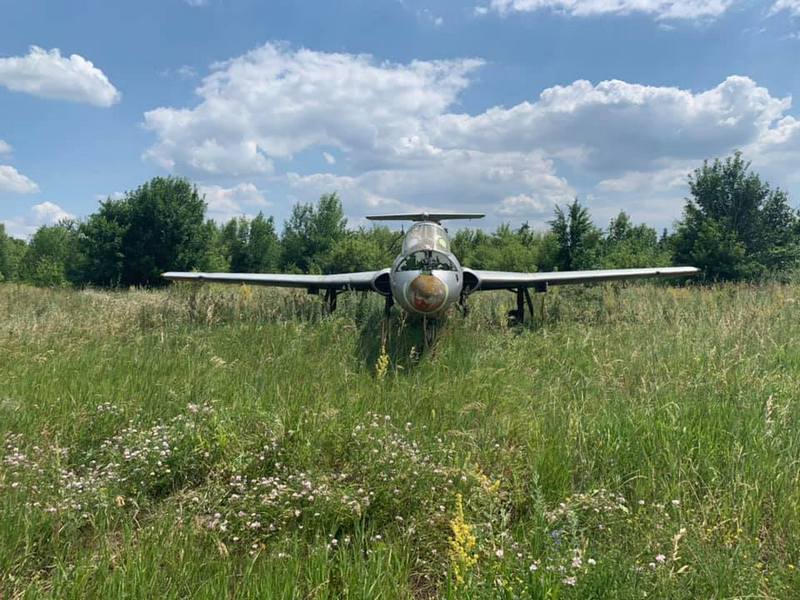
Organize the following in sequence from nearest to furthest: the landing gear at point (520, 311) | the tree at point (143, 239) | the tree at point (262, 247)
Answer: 1. the landing gear at point (520, 311)
2. the tree at point (143, 239)
3. the tree at point (262, 247)

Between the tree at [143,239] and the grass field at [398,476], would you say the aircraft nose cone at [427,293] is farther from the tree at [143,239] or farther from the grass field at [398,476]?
the tree at [143,239]

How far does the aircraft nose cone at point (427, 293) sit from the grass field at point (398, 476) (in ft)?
3.03

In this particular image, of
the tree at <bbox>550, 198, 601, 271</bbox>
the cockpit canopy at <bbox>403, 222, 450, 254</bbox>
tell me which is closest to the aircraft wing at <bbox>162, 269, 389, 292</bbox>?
the cockpit canopy at <bbox>403, 222, 450, 254</bbox>

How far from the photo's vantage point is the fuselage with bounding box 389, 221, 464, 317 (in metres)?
A: 6.50

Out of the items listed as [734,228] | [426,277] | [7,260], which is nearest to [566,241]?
[734,228]

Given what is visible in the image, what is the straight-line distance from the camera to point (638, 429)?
138 inches

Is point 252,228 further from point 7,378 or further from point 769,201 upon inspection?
point 7,378

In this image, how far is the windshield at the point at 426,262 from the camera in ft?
24.6

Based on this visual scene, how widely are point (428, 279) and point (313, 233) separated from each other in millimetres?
75880

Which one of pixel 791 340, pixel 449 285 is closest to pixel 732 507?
pixel 449 285

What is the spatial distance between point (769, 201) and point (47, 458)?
4803cm

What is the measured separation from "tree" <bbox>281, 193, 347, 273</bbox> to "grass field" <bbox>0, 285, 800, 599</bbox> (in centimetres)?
7336

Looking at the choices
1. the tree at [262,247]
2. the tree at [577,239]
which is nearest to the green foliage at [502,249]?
the tree at [577,239]

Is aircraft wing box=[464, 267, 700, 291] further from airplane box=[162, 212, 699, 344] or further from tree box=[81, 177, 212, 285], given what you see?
tree box=[81, 177, 212, 285]
